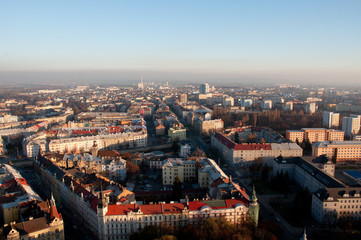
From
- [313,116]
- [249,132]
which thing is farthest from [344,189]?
[313,116]

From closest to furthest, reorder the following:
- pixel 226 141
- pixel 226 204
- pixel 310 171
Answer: pixel 226 204, pixel 310 171, pixel 226 141

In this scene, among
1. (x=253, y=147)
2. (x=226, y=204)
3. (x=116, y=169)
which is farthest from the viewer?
(x=253, y=147)

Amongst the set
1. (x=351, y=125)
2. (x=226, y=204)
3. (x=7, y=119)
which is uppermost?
(x=351, y=125)

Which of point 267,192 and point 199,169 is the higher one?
point 199,169

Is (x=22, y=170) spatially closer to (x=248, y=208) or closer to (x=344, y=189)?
(x=248, y=208)

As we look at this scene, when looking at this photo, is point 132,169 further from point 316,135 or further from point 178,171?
point 316,135

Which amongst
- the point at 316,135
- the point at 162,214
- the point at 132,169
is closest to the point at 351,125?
the point at 316,135
